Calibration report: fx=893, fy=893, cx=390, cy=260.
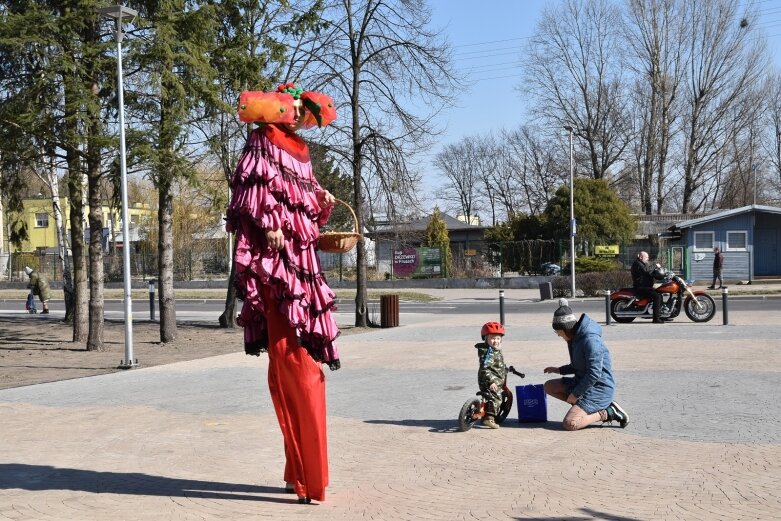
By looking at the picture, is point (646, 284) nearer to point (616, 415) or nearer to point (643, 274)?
point (643, 274)

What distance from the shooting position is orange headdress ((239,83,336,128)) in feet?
20.9

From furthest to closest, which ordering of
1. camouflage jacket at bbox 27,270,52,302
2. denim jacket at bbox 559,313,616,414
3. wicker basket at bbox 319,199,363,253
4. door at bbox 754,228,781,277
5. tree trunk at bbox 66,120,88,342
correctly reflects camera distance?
→ door at bbox 754,228,781,277 < camouflage jacket at bbox 27,270,52,302 < tree trunk at bbox 66,120,88,342 < denim jacket at bbox 559,313,616,414 < wicker basket at bbox 319,199,363,253

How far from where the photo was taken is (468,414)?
28.1 feet

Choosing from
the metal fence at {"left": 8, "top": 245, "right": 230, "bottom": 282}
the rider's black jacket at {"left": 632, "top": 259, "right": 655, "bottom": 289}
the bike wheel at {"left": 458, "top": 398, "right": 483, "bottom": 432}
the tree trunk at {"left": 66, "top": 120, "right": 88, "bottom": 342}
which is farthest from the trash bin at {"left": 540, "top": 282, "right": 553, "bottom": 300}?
the bike wheel at {"left": 458, "top": 398, "right": 483, "bottom": 432}

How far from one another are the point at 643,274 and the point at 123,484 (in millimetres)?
15795

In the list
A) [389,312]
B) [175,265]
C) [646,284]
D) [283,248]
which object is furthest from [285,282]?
[175,265]

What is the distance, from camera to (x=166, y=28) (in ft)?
51.8

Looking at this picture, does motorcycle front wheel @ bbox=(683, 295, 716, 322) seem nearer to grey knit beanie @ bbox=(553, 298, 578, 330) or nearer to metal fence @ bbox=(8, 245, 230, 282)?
grey knit beanie @ bbox=(553, 298, 578, 330)

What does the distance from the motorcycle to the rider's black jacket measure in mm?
141

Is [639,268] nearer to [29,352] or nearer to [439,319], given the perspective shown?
[439,319]

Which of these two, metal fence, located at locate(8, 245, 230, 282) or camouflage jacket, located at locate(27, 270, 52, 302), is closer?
camouflage jacket, located at locate(27, 270, 52, 302)

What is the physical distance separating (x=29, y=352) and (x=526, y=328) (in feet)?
35.0

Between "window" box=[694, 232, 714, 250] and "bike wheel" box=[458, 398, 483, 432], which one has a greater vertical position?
"window" box=[694, 232, 714, 250]

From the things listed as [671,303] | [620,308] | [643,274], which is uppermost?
[643,274]
